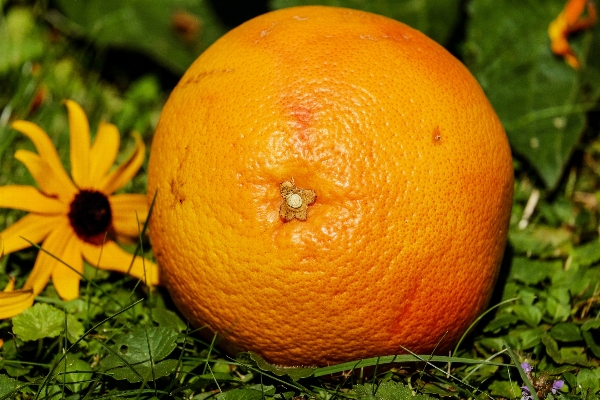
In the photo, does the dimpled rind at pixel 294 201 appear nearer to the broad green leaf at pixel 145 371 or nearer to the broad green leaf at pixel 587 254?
the broad green leaf at pixel 145 371

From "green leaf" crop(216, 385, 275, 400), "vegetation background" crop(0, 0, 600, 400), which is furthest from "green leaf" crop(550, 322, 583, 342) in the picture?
"green leaf" crop(216, 385, 275, 400)

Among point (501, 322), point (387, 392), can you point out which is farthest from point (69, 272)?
point (501, 322)

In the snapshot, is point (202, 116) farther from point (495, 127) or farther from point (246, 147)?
point (495, 127)

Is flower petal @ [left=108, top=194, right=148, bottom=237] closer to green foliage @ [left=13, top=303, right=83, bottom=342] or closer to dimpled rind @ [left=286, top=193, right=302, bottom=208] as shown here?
green foliage @ [left=13, top=303, right=83, bottom=342]

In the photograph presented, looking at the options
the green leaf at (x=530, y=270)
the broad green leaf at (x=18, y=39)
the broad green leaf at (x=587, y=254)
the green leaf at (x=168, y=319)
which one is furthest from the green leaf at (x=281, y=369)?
the broad green leaf at (x=18, y=39)

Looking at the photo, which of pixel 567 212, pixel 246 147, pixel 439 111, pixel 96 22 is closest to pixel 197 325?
pixel 246 147
